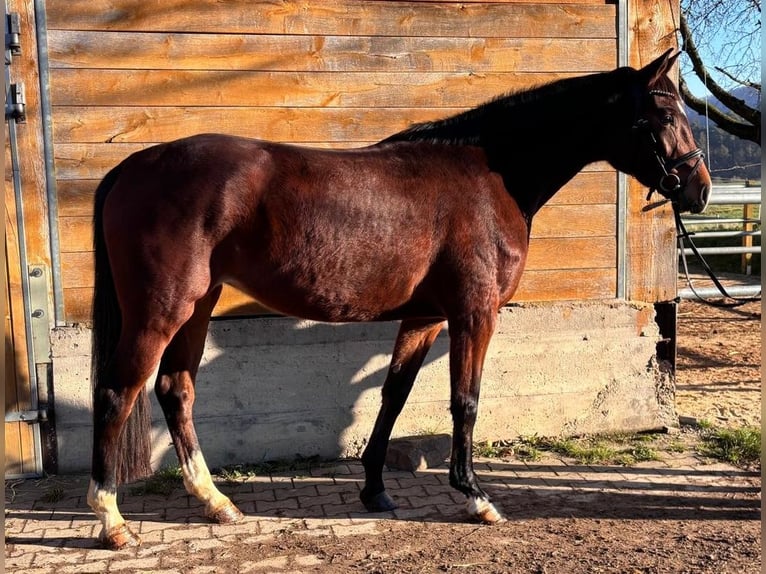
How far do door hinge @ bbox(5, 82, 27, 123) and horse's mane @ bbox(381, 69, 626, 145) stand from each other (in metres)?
2.07

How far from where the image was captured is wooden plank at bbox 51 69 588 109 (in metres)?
4.07

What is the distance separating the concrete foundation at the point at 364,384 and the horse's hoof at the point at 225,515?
77cm

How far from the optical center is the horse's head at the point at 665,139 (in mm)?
3574

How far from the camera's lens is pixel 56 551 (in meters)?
3.24

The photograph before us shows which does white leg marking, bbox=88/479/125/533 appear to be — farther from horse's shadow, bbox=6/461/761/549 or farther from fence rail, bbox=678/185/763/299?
fence rail, bbox=678/185/763/299

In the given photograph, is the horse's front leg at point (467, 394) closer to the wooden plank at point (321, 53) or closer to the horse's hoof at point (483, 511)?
the horse's hoof at point (483, 511)

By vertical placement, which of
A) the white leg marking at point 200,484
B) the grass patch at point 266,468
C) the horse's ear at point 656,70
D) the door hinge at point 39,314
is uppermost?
the horse's ear at point 656,70

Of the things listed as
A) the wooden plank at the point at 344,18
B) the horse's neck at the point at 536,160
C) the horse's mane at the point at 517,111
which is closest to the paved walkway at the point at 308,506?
the horse's neck at the point at 536,160

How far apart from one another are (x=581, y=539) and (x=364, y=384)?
169cm

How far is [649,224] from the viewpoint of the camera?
489 cm

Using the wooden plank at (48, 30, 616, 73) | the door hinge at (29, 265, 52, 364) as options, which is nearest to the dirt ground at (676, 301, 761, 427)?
the wooden plank at (48, 30, 616, 73)

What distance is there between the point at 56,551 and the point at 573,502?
2570 millimetres

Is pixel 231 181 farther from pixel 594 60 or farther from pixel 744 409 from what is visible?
pixel 744 409

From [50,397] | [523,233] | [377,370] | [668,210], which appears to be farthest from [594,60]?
[50,397]
